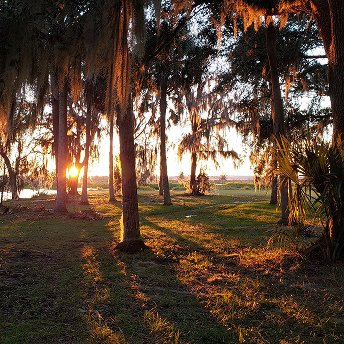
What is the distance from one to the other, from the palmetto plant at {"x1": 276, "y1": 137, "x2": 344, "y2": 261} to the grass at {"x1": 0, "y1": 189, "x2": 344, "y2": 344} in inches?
18.1

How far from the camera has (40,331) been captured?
2.80 metres

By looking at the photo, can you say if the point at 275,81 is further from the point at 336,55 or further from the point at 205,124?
the point at 205,124

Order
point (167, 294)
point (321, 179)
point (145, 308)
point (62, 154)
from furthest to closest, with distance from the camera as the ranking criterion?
1. point (62, 154)
2. point (321, 179)
3. point (167, 294)
4. point (145, 308)

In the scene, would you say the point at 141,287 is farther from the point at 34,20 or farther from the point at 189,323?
the point at 34,20

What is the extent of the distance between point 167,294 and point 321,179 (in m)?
3.18

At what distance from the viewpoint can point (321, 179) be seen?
498cm

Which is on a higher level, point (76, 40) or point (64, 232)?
point (76, 40)

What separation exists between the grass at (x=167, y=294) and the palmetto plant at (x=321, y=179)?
459 mm

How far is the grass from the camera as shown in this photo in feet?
9.35

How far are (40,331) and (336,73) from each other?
599 centimetres

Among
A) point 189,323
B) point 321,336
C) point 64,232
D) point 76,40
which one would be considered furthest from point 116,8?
point 64,232

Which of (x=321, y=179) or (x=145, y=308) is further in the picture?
(x=321, y=179)

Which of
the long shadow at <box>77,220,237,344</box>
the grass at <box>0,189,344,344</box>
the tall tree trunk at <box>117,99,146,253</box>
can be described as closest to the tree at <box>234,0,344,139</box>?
the grass at <box>0,189,344,344</box>

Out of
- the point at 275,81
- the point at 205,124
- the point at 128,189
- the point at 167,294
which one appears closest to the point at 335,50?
the point at 275,81
